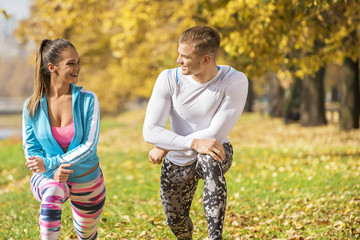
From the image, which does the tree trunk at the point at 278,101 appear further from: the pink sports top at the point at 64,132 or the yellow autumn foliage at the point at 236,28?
the pink sports top at the point at 64,132

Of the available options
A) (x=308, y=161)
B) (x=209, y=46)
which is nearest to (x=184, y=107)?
(x=209, y=46)

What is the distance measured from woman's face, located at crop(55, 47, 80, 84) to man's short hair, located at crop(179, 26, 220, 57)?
85 centimetres

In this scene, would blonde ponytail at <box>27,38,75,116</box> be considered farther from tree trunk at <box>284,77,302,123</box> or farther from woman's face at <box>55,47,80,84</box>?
tree trunk at <box>284,77,302,123</box>

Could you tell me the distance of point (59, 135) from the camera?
3670mm

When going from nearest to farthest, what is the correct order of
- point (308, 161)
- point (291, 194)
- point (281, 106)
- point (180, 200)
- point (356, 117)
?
point (180, 200) → point (291, 194) → point (308, 161) → point (356, 117) → point (281, 106)

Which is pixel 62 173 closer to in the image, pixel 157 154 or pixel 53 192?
pixel 53 192

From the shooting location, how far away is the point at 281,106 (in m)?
26.5

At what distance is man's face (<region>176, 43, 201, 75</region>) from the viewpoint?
3.61 meters

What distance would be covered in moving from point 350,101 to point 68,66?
15.1 m

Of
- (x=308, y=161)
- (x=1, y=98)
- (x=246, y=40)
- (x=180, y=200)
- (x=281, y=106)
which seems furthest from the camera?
(x=1, y=98)

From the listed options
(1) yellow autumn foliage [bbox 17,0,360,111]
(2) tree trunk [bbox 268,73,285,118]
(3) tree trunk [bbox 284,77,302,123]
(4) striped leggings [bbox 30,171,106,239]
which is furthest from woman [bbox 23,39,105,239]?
(2) tree trunk [bbox 268,73,285,118]

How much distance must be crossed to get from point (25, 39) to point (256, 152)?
1575 cm

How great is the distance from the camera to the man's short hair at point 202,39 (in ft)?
11.8

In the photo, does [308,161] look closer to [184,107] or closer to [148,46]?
[184,107]
